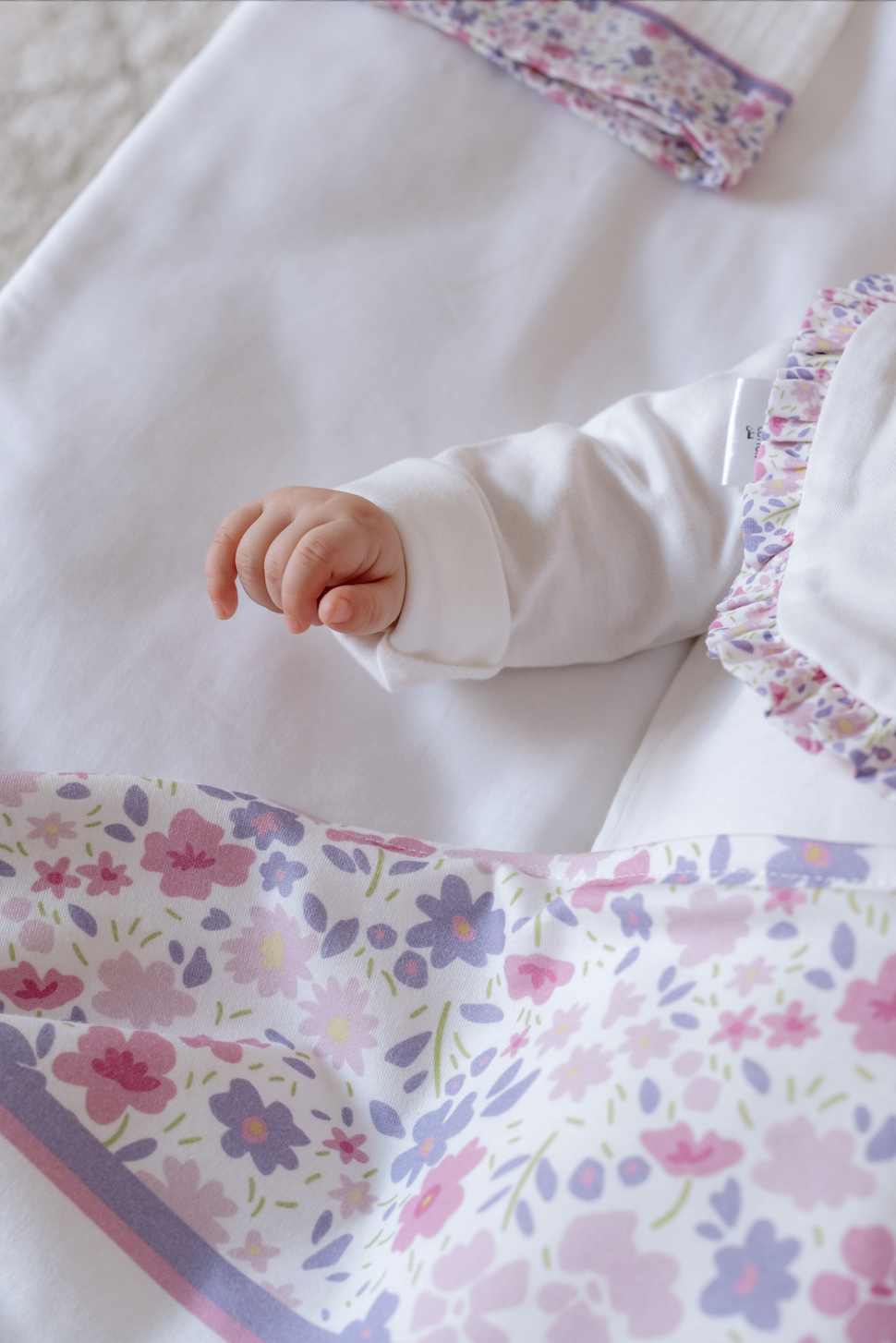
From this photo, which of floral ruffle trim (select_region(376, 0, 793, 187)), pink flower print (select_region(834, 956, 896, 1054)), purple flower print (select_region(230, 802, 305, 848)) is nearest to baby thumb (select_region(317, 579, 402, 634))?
purple flower print (select_region(230, 802, 305, 848))

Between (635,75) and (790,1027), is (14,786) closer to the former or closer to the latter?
(790,1027)

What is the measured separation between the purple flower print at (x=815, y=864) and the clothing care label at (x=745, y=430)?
0.26 meters

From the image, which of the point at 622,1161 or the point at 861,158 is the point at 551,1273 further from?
the point at 861,158

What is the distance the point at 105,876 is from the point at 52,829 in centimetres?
4

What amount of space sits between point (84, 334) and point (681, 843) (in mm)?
561

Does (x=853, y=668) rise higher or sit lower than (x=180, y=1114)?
higher

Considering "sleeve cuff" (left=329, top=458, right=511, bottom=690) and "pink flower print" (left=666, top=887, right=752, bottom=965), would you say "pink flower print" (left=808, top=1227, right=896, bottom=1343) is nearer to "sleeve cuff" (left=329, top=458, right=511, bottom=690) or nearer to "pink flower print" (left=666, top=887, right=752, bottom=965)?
"pink flower print" (left=666, top=887, right=752, bottom=965)

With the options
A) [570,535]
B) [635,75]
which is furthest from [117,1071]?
[635,75]

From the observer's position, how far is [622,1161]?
1.52ft

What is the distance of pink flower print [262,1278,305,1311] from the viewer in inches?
19.3

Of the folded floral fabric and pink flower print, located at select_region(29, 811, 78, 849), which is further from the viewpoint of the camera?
the folded floral fabric

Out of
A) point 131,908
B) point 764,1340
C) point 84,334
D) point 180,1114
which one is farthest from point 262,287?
point 764,1340

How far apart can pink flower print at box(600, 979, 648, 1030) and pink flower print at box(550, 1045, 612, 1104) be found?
0.02 m

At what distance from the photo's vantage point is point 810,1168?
0.45 m
